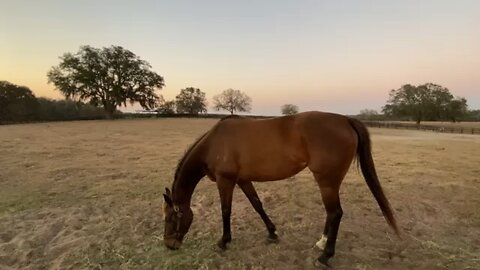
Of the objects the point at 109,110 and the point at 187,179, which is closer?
the point at 187,179

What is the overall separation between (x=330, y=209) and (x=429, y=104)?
212 feet

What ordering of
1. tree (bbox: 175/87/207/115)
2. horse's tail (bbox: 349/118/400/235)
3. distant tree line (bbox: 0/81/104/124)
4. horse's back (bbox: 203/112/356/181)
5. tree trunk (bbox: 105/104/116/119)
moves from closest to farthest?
horse's back (bbox: 203/112/356/181) → horse's tail (bbox: 349/118/400/235) → distant tree line (bbox: 0/81/104/124) → tree trunk (bbox: 105/104/116/119) → tree (bbox: 175/87/207/115)

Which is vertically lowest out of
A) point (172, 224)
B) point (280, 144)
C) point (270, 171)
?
point (172, 224)

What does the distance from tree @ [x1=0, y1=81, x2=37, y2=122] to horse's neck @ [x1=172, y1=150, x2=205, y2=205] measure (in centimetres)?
4381

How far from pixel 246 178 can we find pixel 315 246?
128cm

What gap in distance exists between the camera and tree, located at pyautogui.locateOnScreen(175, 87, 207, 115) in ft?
249

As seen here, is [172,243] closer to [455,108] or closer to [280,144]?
[280,144]

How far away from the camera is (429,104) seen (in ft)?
191

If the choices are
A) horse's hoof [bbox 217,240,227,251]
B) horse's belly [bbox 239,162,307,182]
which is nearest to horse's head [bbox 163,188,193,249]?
horse's hoof [bbox 217,240,227,251]

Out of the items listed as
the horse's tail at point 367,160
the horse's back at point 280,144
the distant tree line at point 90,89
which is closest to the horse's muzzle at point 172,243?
the horse's back at point 280,144

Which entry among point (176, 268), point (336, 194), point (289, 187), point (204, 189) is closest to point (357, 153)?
point (336, 194)

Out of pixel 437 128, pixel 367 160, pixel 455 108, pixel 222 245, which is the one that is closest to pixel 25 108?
pixel 222 245

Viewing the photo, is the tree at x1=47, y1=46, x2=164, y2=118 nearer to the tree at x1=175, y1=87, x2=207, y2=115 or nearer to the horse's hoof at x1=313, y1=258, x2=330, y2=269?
the tree at x1=175, y1=87, x2=207, y2=115

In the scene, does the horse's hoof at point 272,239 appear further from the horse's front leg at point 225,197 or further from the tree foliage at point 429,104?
the tree foliage at point 429,104
